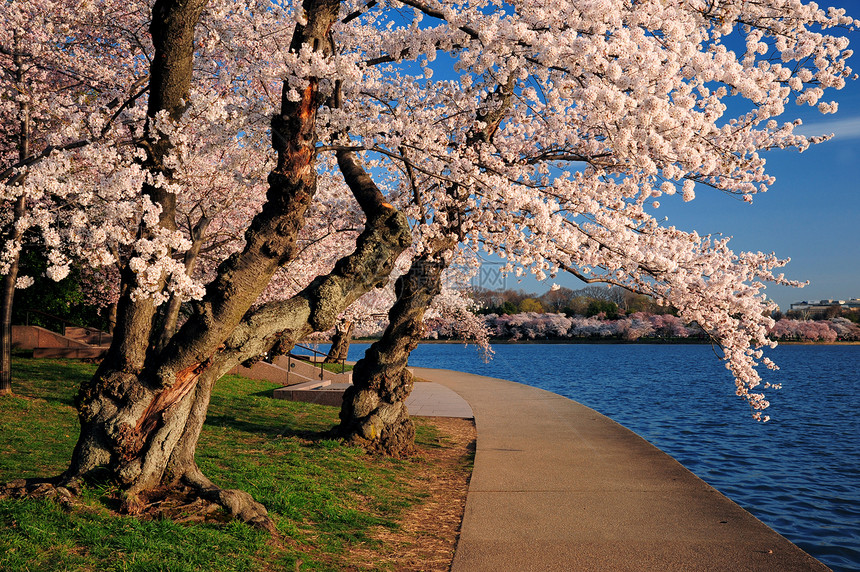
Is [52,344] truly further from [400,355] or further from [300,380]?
[400,355]

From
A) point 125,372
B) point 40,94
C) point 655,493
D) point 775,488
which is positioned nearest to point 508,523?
point 655,493

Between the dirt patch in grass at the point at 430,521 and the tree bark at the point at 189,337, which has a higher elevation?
the tree bark at the point at 189,337

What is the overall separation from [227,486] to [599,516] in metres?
4.32

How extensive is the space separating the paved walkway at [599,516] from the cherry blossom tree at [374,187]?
211cm

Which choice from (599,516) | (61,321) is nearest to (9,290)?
(61,321)

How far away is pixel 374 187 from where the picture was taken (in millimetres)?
8133

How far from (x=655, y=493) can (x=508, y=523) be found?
2.38 m

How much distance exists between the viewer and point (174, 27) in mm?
6125

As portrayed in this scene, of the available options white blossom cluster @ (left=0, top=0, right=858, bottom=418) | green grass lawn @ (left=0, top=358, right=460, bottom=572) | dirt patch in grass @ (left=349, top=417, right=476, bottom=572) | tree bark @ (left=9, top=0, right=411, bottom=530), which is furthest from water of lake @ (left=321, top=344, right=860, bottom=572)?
tree bark @ (left=9, top=0, right=411, bottom=530)

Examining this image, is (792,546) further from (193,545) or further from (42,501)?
(42,501)

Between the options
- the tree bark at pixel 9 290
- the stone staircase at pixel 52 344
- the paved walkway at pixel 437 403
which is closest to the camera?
the tree bark at pixel 9 290

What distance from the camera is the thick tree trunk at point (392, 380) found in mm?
10031

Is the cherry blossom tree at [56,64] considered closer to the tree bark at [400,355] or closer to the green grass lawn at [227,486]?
the green grass lawn at [227,486]

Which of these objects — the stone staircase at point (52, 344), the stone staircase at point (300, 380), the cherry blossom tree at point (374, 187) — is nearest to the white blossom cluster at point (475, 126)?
the cherry blossom tree at point (374, 187)
